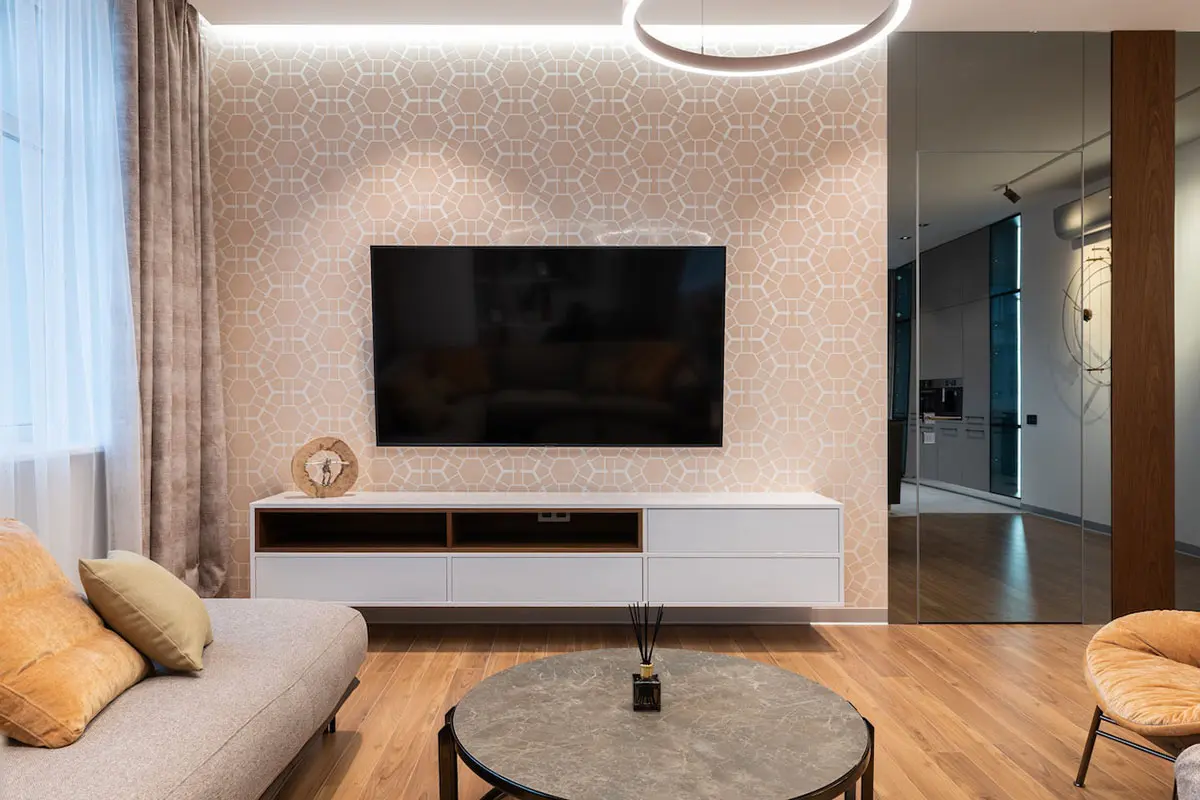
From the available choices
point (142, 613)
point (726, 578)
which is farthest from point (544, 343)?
point (142, 613)

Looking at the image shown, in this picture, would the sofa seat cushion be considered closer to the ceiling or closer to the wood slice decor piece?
the ceiling

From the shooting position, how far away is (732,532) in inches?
120

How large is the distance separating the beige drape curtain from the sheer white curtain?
0.10 m

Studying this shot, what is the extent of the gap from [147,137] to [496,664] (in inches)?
96.7

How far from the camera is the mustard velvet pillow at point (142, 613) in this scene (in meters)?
1.64

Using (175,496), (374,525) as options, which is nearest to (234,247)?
(175,496)

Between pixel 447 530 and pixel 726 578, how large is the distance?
3.94ft

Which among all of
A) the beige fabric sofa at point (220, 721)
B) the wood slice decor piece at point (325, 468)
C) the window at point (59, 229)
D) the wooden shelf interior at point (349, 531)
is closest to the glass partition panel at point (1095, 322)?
the wooden shelf interior at point (349, 531)

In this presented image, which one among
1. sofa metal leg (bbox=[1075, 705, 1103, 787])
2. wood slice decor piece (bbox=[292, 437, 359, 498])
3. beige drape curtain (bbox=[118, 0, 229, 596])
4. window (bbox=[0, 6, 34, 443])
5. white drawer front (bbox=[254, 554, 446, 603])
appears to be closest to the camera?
sofa metal leg (bbox=[1075, 705, 1103, 787])

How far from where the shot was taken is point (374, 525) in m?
3.39

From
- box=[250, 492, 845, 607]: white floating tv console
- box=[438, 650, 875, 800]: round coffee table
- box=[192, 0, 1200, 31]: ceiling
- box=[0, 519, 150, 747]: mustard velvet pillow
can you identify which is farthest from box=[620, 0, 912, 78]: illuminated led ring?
box=[0, 519, 150, 747]: mustard velvet pillow

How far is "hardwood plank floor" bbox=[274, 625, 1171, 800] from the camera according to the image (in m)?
1.99

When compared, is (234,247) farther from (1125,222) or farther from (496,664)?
(1125,222)

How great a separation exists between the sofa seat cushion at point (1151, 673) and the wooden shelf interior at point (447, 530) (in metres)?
1.66
